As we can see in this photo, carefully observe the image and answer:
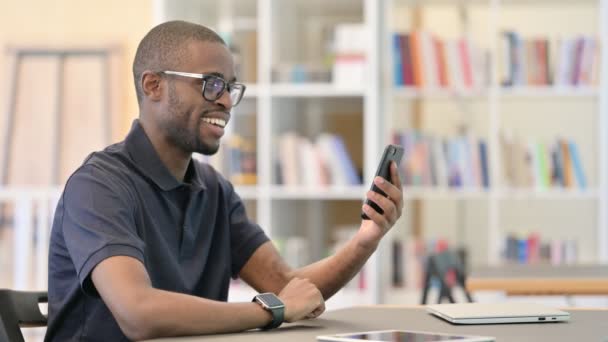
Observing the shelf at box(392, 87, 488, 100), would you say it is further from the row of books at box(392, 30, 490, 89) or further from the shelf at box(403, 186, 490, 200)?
the shelf at box(403, 186, 490, 200)

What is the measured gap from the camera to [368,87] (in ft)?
14.4

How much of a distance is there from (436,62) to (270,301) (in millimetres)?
2913

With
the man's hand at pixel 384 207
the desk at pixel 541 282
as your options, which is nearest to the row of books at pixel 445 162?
the desk at pixel 541 282

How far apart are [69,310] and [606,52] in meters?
3.10

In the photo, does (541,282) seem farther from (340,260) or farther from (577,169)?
(577,169)

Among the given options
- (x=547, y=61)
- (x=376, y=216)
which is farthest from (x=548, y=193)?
(x=376, y=216)

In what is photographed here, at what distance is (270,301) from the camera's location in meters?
1.79

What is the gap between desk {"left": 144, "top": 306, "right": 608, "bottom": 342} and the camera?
167cm

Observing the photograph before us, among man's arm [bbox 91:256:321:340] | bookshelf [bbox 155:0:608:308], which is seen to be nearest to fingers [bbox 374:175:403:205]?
man's arm [bbox 91:256:321:340]

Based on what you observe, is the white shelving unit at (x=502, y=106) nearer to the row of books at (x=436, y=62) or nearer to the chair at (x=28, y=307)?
the row of books at (x=436, y=62)

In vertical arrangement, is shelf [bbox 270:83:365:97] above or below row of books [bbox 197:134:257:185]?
above

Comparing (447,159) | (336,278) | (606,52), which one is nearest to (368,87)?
(447,159)

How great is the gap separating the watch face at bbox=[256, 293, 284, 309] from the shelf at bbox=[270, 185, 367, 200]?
2.60 metres

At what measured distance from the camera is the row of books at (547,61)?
446 cm
